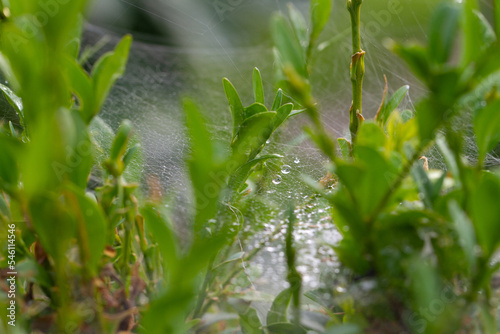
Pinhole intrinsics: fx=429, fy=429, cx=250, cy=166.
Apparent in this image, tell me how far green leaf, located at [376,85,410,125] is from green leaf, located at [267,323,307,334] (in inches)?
6.1

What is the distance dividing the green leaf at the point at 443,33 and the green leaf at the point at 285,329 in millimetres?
137

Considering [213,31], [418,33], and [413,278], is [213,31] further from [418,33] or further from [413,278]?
[413,278]

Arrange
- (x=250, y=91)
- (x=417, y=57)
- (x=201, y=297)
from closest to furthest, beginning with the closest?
(x=417, y=57) < (x=201, y=297) < (x=250, y=91)

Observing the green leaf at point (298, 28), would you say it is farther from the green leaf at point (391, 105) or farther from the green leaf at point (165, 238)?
the green leaf at point (165, 238)

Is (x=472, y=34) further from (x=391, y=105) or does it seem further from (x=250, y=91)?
(x=250, y=91)

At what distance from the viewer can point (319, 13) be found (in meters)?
0.28

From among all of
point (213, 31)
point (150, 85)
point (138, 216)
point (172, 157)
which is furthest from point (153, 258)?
point (213, 31)

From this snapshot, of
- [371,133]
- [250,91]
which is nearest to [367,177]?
[371,133]

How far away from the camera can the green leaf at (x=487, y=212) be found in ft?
0.51

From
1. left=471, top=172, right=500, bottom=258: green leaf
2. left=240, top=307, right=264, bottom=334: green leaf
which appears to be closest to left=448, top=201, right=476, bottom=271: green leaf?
left=471, top=172, right=500, bottom=258: green leaf

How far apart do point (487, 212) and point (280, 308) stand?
0.12 meters

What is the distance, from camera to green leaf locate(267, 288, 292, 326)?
23 cm

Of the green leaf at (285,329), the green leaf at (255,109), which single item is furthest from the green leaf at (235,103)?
the green leaf at (285,329)

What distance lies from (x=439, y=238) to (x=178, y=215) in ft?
0.75
